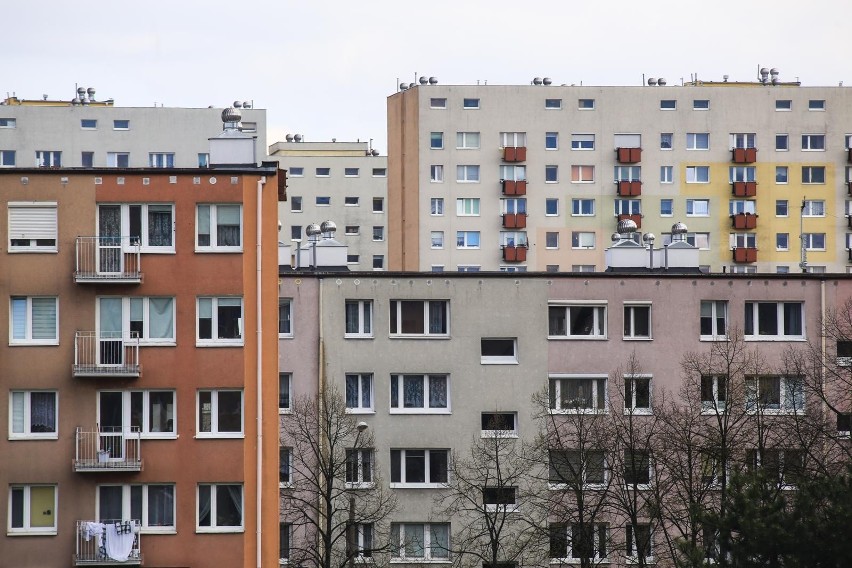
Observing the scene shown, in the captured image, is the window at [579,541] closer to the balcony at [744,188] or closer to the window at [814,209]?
the balcony at [744,188]

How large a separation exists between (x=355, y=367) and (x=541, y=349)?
6841 millimetres

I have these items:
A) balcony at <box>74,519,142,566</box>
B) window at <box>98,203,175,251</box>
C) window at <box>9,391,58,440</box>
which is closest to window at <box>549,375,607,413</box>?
window at <box>98,203,175,251</box>

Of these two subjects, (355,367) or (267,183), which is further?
(355,367)

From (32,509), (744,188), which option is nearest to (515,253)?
(744,188)

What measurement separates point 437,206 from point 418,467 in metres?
57.4

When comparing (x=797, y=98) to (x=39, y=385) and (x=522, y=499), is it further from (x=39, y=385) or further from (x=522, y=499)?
(x=39, y=385)

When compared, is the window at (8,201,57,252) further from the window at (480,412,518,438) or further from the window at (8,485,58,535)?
the window at (480,412,518,438)

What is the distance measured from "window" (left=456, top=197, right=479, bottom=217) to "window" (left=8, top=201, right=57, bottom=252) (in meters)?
74.3

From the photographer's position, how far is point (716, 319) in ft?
220

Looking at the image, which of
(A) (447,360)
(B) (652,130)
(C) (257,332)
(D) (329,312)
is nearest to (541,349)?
(A) (447,360)

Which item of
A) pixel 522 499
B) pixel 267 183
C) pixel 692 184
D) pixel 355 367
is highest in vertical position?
pixel 692 184

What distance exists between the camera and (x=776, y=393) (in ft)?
218

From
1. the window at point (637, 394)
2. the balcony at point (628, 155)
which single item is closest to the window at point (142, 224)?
the window at point (637, 394)

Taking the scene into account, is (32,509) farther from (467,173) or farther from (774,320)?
(467,173)
